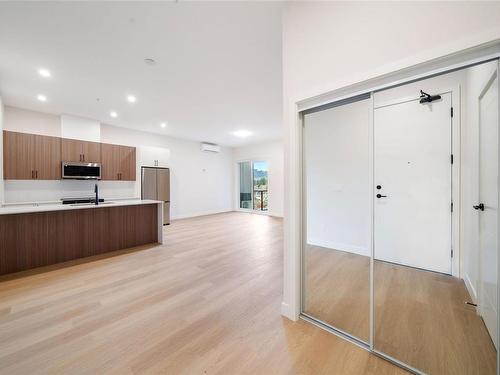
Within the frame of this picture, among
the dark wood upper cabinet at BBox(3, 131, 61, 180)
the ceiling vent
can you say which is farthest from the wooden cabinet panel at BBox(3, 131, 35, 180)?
the ceiling vent

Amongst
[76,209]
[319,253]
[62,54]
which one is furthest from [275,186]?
[62,54]

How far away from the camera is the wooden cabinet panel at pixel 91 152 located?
196 inches

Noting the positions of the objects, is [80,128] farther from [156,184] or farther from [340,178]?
[340,178]

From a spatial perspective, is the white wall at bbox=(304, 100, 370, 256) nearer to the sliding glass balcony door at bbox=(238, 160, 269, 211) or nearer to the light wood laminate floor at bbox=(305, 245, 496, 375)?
the light wood laminate floor at bbox=(305, 245, 496, 375)

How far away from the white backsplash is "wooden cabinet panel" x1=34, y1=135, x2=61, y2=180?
491mm

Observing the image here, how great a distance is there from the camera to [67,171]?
4.69 meters

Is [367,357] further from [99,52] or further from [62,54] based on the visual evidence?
[62,54]

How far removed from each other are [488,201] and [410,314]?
119cm

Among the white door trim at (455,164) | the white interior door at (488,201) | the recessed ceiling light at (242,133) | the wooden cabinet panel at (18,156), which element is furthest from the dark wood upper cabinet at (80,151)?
the white interior door at (488,201)

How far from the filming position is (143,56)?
105 inches

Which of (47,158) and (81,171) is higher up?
(47,158)

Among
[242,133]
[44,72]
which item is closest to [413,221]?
[242,133]

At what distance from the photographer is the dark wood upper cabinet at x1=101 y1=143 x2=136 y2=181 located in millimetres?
5312

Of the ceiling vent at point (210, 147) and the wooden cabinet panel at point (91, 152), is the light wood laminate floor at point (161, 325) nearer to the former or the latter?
the wooden cabinet panel at point (91, 152)
